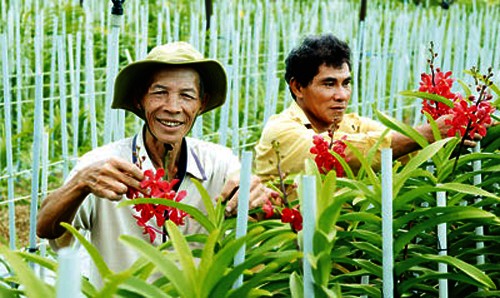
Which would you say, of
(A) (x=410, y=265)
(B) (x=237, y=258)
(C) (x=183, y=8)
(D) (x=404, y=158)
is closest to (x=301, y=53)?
(D) (x=404, y=158)

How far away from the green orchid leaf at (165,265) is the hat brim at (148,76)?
88 centimetres

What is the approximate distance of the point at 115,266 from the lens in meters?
1.87

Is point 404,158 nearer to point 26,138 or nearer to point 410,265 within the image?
point 410,265

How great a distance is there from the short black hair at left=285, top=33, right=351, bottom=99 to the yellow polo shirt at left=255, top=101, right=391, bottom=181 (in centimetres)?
11

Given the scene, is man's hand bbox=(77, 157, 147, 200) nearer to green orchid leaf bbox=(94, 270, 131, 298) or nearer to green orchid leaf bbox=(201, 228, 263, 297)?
green orchid leaf bbox=(201, 228, 263, 297)

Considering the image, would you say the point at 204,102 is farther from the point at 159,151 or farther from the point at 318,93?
the point at 318,93

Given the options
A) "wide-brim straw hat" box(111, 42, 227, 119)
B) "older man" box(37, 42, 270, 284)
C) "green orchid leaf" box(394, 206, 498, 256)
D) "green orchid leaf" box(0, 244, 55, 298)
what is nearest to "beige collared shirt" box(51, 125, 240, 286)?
"older man" box(37, 42, 270, 284)

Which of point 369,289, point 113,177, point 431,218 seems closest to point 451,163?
point 431,218

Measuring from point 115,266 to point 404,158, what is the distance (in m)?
0.83

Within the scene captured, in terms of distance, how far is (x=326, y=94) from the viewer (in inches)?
92.0

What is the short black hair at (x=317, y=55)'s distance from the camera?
234 centimetres

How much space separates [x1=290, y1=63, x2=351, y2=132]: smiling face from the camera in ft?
7.67

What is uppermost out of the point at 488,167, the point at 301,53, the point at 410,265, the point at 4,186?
the point at 301,53

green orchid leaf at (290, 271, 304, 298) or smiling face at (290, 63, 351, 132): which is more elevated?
smiling face at (290, 63, 351, 132)
